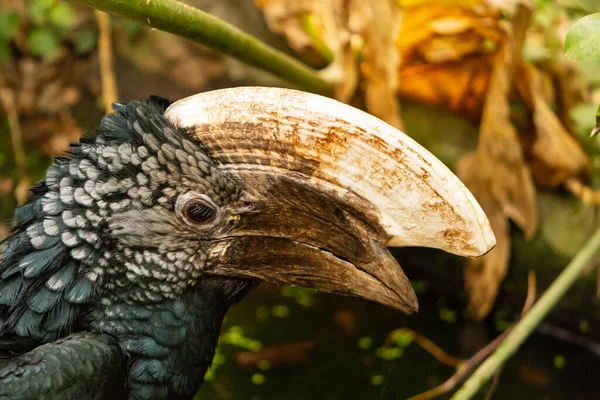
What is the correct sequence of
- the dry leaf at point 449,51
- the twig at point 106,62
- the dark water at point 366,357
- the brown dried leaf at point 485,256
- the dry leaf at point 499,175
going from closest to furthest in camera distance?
the dark water at point 366,357, the dry leaf at point 499,175, the brown dried leaf at point 485,256, the dry leaf at point 449,51, the twig at point 106,62

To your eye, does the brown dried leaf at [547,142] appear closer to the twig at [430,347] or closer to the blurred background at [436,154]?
the blurred background at [436,154]

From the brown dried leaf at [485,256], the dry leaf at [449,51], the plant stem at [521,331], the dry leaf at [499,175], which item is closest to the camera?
the plant stem at [521,331]

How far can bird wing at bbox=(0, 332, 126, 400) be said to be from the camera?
4.10ft

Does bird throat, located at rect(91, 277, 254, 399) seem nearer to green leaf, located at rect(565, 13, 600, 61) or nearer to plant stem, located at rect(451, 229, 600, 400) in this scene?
plant stem, located at rect(451, 229, 600, 400)

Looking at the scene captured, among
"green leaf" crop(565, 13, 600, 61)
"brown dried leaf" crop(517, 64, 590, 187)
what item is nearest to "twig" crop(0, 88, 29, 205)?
"brown dried leaf" crop(517, 64, 590, 187)

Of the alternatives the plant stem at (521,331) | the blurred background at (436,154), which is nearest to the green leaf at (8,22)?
the blurred background at (436,154)

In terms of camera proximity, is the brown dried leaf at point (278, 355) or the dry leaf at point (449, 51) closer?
the brown dried leaf at point (278, 355)

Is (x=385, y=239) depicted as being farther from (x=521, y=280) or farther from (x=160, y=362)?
(x=521, y=280)

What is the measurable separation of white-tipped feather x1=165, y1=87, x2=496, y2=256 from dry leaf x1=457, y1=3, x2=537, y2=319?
4.77ft

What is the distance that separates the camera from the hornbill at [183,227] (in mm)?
1354

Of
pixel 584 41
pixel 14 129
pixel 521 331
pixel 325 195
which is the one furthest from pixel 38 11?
pixel 584 41

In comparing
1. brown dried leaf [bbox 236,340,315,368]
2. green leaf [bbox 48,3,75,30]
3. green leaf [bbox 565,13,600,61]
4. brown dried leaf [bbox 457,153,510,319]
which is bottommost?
brown dried leaf [bbox 236,340,315,368]

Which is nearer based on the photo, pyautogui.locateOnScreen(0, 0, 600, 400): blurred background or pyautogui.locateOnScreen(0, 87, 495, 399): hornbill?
pyautogui.locateOnScreen(0, 87, 495, 399): hornbill

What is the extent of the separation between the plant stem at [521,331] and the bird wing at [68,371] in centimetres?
86
